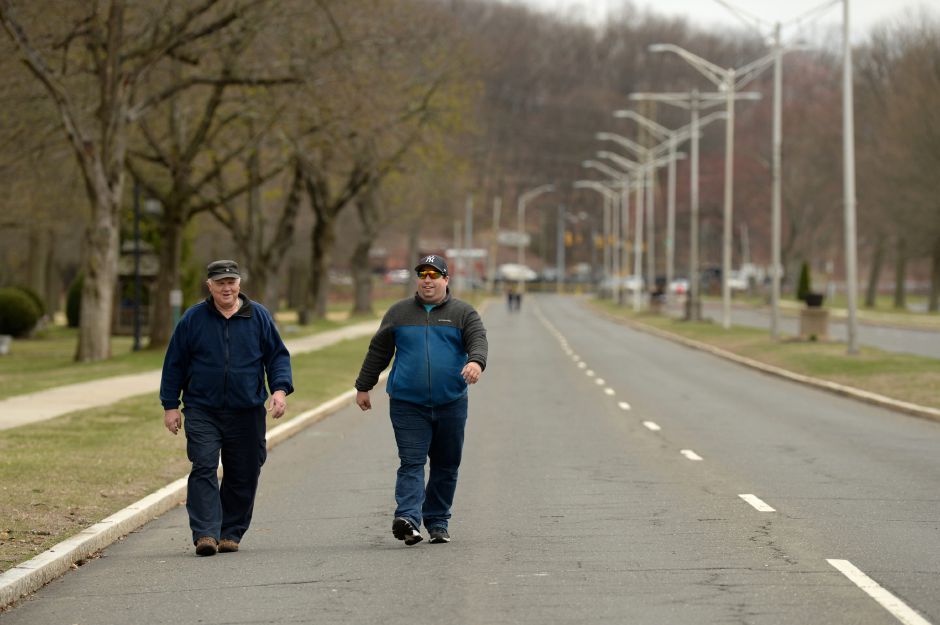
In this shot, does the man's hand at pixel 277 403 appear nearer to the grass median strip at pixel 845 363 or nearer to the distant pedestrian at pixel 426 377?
the distant pedestrian at pixel 426 377

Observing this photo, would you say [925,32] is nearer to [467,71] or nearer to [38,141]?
[467,71]

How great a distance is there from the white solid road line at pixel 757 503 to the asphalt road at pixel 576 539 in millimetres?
115

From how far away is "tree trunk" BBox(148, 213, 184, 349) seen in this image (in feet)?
138

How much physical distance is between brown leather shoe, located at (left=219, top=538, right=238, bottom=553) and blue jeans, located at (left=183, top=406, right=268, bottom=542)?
41 mm

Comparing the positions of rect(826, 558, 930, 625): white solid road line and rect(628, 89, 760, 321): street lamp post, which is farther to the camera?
rect(628, 89, 760, 321): street lamp post

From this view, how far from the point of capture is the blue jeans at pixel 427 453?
1059 centimetres

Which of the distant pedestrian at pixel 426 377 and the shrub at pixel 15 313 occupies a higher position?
the distant pedestrian at pixel 426 377

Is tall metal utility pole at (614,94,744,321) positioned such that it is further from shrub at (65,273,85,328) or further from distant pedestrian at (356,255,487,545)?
distant pedestrian at (356,255,487,545)

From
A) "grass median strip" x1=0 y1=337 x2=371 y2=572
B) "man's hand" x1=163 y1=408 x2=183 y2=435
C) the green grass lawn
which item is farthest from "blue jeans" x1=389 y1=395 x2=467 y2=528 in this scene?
the green grass lawn

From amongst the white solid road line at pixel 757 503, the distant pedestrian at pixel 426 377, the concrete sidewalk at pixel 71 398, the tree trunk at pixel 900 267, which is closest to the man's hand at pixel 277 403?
the distant pedestrian at pixel 426 377

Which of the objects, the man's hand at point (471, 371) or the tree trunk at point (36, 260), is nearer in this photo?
the man's hand at point (471, 371)

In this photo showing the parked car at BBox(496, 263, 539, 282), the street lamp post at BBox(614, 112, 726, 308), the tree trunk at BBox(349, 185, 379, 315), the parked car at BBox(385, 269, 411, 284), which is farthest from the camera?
the parked car at BBox(496, 263, 539, 282)

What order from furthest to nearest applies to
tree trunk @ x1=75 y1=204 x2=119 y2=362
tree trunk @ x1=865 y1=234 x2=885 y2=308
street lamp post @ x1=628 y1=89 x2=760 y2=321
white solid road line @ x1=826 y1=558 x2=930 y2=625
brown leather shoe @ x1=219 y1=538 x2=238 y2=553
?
tree trunk @ x1=865 y1=234 x2=885 y2=308
street lamp post @ x1=628 y1=89 x2=760 y2=321
tree trunk @ x1=75 y1=204 x2=119 y2=362
brown leather shoe @ x1=219 y1=538 x2=238 y2=553
white solid road line @ x1=826 y1=558 x2=930 y2=625

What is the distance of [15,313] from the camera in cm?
5531
